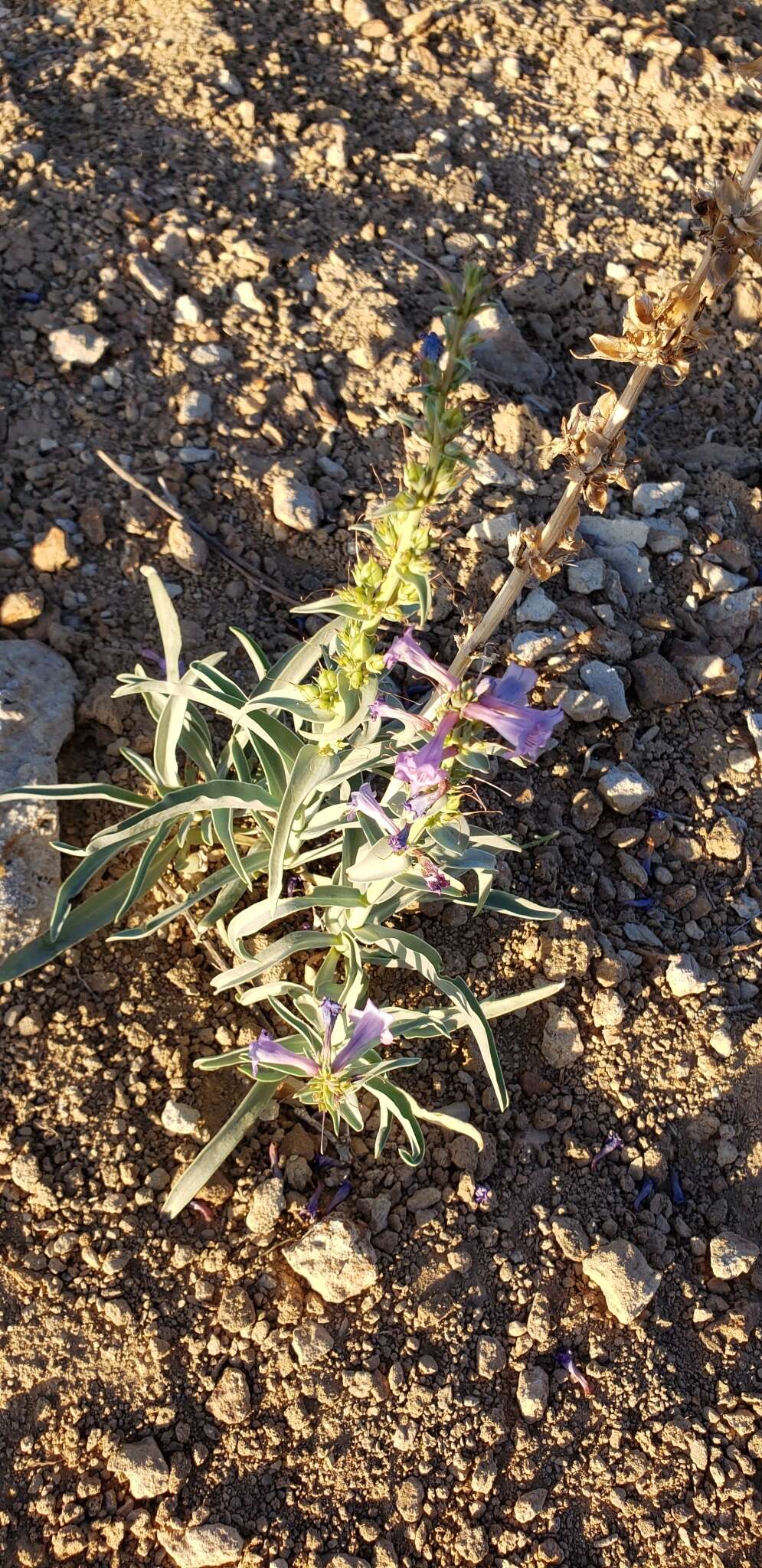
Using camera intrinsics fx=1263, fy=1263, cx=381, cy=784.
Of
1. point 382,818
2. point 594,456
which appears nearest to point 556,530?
point 594,456

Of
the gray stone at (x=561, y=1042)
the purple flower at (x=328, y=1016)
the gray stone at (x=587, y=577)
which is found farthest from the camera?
the gray stone at (x=587, y=577)

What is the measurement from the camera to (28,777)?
373 cm

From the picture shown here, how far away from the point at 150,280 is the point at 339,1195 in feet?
11.2

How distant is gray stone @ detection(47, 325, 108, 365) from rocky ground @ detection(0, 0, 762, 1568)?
2cm

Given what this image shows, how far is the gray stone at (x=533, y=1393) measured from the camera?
3379 millimetres

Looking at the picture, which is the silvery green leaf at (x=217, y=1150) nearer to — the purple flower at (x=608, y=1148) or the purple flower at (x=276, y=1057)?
the purple flower at (x=276, y=1057)

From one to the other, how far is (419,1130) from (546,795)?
1.34m

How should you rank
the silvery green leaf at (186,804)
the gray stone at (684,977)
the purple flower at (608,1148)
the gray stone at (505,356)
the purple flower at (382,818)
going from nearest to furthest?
the purple flower at (382,818) → the silvery green leaf at (186,804) → the purple flower at (608,1148) → the gray stone at (684,977) → the gray stone at (505,356)

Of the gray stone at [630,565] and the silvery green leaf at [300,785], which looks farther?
the gray stone at [630,565]

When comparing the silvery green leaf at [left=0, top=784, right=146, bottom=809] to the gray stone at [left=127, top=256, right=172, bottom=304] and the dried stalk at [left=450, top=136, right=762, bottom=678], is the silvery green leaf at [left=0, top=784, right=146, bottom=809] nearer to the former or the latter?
the dried stalk at [left=450, top=136, right=762, bottom=678]

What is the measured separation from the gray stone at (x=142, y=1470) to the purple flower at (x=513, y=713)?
2043mm

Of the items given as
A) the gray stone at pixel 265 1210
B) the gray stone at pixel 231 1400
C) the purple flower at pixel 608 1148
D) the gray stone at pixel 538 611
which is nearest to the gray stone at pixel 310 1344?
the gray stone at pixel 231 1400

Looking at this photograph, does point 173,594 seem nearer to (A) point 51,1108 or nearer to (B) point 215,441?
(B) point 215,441

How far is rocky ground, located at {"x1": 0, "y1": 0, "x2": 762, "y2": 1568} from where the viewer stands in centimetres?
331
